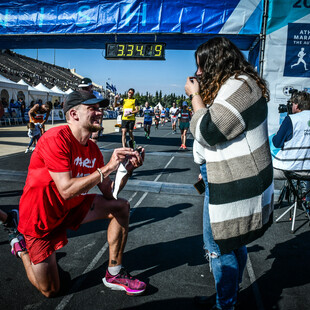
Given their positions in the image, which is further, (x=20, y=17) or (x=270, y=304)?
(x=20, y=17)

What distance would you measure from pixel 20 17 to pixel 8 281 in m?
8.81

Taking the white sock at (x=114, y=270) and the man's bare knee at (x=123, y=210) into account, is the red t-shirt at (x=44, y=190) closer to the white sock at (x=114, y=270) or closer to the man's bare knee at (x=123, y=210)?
the man's bare knee at (x=123, y=210)

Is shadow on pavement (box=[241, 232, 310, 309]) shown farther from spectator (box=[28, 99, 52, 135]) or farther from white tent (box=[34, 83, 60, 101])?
white tent (box=[34, 83, 60, 101])

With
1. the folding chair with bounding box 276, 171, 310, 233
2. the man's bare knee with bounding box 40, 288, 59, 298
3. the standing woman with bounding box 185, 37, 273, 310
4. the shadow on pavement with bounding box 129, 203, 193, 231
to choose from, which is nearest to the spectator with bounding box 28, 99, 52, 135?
the shadow on pavement with bounding box 129, 203, 193, 231

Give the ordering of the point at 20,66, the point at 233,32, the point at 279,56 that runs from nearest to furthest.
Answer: the point at 279,56 → the point at 233,32 → the point at 20,66

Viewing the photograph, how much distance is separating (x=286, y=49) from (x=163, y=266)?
6040 mm

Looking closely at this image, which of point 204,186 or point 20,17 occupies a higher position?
point 20,17

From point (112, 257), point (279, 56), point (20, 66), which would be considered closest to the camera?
point (112, 257)

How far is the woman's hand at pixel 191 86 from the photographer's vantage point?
1.70 meters

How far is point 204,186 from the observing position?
7.09ft

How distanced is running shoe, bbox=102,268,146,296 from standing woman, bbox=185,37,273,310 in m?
0.96

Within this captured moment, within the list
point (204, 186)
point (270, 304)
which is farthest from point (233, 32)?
point (270, 304)

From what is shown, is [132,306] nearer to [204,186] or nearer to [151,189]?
[204,186]

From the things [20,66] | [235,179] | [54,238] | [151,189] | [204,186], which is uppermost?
[20,66]
